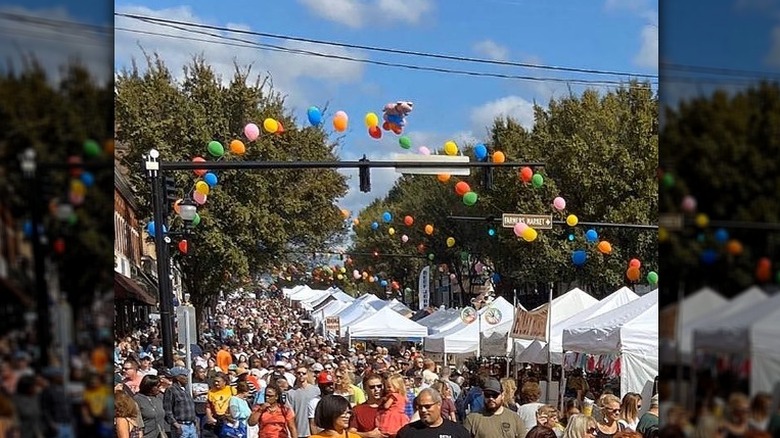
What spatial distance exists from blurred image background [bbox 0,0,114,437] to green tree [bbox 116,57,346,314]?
79.0 ft

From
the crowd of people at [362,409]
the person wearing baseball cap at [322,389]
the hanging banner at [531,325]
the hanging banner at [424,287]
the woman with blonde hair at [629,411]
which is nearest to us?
the crowd of people at [362,409]

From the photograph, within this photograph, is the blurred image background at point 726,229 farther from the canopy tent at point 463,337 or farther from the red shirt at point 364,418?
the canopy tent at point 463,337

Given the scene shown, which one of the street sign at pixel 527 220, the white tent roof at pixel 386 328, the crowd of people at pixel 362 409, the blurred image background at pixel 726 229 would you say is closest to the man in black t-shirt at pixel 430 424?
the crowd of people at pixel 362 409

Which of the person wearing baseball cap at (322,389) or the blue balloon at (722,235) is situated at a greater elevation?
the blue balloon at (722,235)

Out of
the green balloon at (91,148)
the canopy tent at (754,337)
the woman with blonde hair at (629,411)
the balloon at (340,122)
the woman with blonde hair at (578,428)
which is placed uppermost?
the balloon at (340,122)

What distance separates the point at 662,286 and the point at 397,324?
20547mm

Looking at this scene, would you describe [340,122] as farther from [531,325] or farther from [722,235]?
[722,235]

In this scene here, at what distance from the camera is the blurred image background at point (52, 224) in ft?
5.28

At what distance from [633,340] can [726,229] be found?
385 inches

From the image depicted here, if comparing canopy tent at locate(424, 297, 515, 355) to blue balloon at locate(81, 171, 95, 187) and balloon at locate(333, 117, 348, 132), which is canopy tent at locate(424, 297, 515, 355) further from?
blue balloon at locate(81, 171, 95, 187)

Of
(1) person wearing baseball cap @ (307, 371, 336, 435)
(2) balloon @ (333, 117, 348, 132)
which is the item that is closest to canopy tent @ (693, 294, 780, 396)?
(1) person wearing baseball cap @ (307, 371, 336, 435)

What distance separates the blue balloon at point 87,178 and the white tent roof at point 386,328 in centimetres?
2027

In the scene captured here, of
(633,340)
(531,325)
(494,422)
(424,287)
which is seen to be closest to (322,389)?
(633,340)

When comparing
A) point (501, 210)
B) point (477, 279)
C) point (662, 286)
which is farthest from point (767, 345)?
point (477, 279)
